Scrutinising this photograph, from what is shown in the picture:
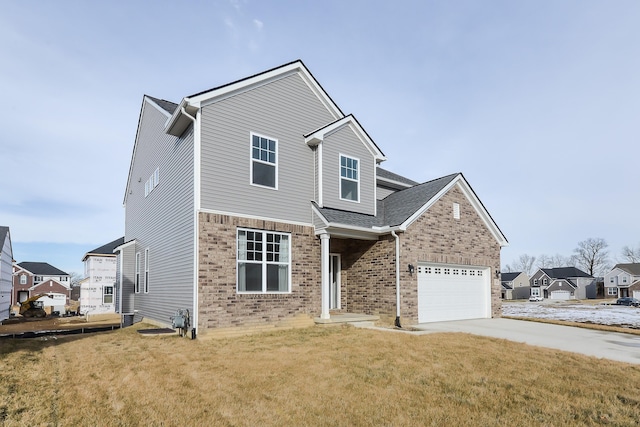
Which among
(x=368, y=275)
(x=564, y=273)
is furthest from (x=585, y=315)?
(x=564, y=273)

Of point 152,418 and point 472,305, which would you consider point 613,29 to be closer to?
point 472,305

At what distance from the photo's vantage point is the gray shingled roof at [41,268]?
63125 millimetres

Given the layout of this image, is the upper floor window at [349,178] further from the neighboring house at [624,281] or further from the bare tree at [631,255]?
the bare tree at [631,255]

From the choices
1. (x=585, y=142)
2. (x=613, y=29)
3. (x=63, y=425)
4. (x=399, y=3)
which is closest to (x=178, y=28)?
(x=399, y=3)

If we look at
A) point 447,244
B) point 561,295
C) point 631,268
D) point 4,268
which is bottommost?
point 561,295

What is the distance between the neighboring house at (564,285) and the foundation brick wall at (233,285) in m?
83.6

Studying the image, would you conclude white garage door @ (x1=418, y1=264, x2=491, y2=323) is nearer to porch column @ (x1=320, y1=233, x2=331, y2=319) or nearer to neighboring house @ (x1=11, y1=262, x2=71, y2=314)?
porch column @ (x1=320, y1=233, x2=331, y2=319)

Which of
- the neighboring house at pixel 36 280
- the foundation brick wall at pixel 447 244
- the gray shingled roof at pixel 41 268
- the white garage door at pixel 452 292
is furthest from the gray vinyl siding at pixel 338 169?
the gray shingled roof at pixel 41 268

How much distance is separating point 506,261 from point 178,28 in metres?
139

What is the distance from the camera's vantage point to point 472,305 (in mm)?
16078

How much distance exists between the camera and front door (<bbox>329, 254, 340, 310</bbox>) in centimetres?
1457

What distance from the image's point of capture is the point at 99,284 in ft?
89.1

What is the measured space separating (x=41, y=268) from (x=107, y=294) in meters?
49.2

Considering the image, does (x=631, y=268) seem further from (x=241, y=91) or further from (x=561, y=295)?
(x=241, y=91)
